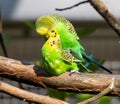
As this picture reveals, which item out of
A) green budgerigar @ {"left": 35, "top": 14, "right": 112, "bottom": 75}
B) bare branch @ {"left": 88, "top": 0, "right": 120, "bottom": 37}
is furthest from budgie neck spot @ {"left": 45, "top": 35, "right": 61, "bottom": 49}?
bare branch @ {"left": 88, "top": 0, "right": 120, "bottom": 37}

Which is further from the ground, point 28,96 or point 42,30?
point 42,30

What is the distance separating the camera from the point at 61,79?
0.85 meters

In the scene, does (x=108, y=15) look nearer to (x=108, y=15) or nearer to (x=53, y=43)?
(x=108, y=15)

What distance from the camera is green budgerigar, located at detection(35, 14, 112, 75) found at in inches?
32.1

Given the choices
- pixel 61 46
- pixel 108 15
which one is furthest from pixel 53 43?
pixel 108 15

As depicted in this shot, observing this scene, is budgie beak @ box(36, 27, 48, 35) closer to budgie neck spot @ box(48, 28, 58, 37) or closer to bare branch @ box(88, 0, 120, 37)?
budgie neck spot @ box(48, 28, 58, 37)

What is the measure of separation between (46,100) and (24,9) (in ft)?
7.16

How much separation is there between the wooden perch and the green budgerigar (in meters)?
0.02

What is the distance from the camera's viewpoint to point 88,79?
830 mm

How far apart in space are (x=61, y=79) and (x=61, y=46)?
0.18ft

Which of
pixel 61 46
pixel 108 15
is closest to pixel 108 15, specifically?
pixel 108 15

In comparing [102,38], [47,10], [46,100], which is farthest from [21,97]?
[102,38]

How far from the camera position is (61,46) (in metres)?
0.84

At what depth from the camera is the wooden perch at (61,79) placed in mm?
829
